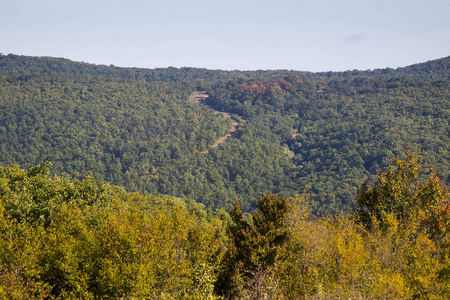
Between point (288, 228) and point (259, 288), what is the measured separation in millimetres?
6397

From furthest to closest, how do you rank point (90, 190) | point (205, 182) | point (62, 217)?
point (205, 182), point (90, 190), point (62, 217)

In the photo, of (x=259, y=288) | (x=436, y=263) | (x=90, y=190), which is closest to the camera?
(x=259, y=288)

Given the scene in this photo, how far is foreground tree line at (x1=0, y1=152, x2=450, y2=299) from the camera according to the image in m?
22.5

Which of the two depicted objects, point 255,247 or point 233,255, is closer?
point 255,247

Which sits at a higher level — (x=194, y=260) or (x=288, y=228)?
(x=288, y=228)

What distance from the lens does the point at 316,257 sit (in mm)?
27500

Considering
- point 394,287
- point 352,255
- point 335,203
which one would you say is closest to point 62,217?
point 352,255

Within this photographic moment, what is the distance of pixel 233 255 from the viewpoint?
91.9 ft

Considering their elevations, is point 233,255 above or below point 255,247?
below

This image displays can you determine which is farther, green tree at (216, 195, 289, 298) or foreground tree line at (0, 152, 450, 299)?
green tree at (216, 195, 289, 298)

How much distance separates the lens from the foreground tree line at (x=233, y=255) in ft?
73.8

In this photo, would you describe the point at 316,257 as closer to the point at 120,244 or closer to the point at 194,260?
the point at 194,260

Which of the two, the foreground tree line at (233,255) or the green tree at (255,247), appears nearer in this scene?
the foreground tree line at (233,255)

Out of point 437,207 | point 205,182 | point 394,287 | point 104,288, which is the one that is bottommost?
point 205,182
